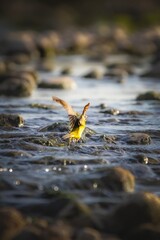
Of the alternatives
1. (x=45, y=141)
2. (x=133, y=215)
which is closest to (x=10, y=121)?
(x=45, y=141)

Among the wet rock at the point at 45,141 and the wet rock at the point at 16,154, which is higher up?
the wet rock at the point at 45,141

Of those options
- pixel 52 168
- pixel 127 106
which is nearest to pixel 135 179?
pixel 52 168

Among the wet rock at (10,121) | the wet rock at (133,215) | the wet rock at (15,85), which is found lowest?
the wet rock at (133,215)

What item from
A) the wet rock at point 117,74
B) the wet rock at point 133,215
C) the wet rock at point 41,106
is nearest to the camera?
the wet rock at point 133,215

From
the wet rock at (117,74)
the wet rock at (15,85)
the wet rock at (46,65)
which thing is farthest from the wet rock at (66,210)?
the wet rock at (46,65)

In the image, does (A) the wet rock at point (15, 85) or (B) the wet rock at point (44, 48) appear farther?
(B) the wet rock at point (44, 48)

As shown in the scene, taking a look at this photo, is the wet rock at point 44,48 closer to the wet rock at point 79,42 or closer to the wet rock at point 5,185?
the wet rock at point 79,42

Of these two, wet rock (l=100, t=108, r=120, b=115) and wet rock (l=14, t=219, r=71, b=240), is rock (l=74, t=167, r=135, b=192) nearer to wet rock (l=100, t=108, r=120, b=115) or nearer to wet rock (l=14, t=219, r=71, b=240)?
wet rock (l=14, t=219, r=71, b=240)

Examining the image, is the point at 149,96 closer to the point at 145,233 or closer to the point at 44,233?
the point at 145,233

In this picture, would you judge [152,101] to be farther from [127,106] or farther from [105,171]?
[105,171]
